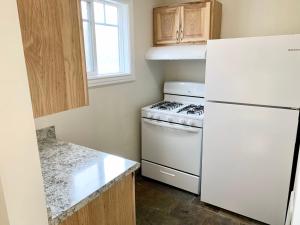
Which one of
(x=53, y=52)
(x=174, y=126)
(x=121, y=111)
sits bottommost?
(x=174, y=126)

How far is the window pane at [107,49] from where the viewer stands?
7.40 feet

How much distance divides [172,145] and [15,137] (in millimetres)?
2047

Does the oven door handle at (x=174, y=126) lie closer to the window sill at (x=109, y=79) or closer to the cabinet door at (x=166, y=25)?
the window sill at (x=109, y=79)

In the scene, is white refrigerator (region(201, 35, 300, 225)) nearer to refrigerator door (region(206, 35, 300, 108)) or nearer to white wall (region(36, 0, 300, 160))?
refrigerator door (region(206, 35, 300, 108))

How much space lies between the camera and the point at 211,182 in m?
2.18

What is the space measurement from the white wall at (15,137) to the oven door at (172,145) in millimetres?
1844

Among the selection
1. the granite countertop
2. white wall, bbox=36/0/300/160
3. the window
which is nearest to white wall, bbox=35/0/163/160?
white wall, bbox=36/0/300/160

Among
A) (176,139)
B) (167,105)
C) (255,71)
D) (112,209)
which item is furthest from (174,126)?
(112,209)

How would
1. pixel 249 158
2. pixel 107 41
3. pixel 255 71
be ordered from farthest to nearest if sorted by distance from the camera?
pixel 107 41 → pixel 249 158 → pixel 255 71

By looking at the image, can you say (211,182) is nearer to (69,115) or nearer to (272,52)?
(272,52)

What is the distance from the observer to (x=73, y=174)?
1.23 meters

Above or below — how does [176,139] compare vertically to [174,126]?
below

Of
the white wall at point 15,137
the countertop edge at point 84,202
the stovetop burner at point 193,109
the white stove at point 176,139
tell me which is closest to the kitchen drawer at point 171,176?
the white stove at point 176,139

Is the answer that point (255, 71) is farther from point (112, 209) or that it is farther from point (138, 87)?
point (112, 209)
